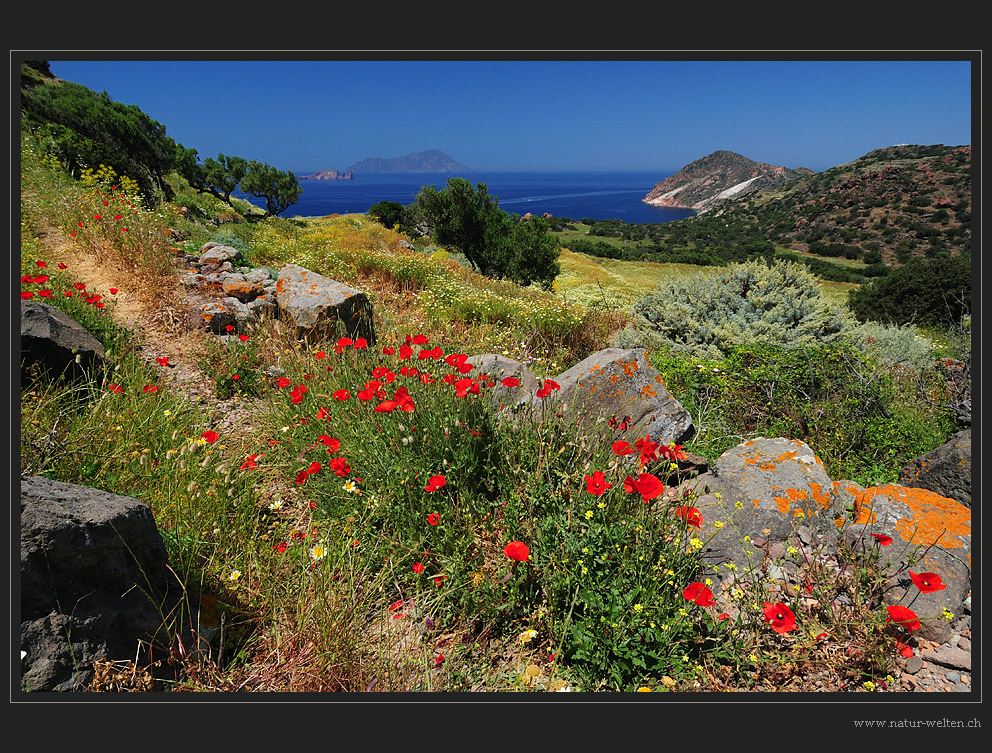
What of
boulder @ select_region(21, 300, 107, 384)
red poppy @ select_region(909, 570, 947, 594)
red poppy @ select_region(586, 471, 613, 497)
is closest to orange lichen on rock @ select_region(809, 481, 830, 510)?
red poppy @ select_region(909, 570, 947, 594)

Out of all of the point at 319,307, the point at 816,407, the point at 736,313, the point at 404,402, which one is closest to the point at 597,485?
the point at 404,402

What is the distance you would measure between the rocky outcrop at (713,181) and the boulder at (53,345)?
10644 cm

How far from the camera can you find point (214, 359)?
14.6 feet

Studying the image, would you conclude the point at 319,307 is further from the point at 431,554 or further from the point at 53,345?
the point at 431,554

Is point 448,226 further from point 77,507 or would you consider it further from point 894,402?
point 77,507

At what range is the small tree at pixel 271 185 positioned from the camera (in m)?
40.5

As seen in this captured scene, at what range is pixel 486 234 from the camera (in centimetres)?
2598

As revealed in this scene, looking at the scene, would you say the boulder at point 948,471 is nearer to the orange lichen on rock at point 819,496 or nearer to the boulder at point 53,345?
the orange lichen on rock at point 819,496

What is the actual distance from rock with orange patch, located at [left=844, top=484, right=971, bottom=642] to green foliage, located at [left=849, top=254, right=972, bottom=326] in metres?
10.9

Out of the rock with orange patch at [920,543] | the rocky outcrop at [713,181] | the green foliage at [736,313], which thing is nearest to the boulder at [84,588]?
the rock with orange patch at [920,543]

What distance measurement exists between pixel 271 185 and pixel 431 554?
4811 centimetres

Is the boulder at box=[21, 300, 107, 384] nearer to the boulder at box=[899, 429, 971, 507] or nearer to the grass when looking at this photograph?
the grass

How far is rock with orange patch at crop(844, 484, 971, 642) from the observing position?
2.06 m

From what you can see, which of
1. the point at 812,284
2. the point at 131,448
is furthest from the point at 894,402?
the point at 131,448
